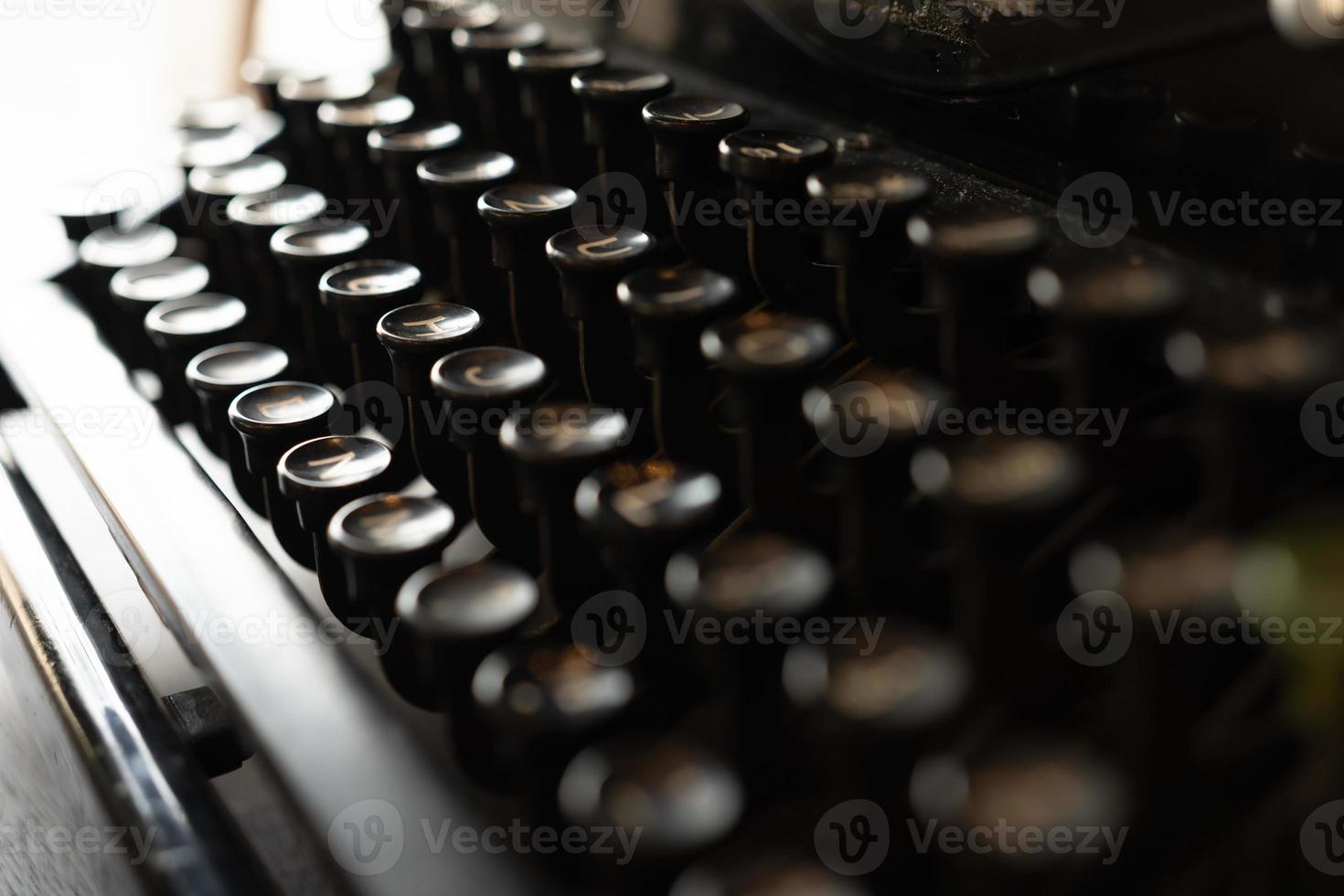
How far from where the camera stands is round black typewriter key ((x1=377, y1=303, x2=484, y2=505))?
0.73 metres

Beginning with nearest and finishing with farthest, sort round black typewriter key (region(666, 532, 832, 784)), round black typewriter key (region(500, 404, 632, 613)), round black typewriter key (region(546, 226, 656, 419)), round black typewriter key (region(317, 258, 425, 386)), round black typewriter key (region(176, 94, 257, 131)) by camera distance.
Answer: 1. round black typewriter key (region(666, 532, 832, 784))
2. round black typewriter key (region(500, 404, 632, 613))
3. round black typewriter key (region(546, 226, 656, 419))
4. round black typewriter key (region(317, 258, 425, 386))
5. round black typewriter key (region(176, 94, 257, 131))

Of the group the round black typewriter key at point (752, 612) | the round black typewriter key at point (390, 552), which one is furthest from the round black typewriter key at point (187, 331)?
the round black typewriter key at point (752, 612)

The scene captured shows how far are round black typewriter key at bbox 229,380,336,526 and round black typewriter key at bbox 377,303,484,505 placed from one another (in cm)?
6

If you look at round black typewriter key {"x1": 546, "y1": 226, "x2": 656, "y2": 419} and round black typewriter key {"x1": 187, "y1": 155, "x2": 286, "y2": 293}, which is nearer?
round black typewriter key {"x1": 546, "y1": 226, "x2": 656, "y2": 419}

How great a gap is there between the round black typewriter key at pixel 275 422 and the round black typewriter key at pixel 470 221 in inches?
6.4

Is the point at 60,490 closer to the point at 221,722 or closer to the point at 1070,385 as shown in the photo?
the point at 221,722

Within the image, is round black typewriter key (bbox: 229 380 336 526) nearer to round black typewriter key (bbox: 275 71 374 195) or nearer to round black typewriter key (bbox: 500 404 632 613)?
round black typewriter key (bbox: 500 404 632 613)

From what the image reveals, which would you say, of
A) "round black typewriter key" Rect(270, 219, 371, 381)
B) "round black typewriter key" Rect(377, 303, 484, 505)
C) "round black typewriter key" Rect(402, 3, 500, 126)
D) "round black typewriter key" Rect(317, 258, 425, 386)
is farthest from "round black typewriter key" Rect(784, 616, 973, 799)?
"round black typewriter key" Rect(402, 3, 500, 126)

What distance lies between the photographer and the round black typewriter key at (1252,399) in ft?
1.42

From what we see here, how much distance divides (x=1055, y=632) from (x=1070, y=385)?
111 millimetres

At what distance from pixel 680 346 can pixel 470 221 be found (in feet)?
0.97

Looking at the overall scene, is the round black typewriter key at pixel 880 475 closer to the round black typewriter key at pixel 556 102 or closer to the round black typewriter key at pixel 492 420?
the round black typewriter key at pixel 492 420

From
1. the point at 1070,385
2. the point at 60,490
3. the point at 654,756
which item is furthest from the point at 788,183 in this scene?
the point at 60,490

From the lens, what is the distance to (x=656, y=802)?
0.45 m
